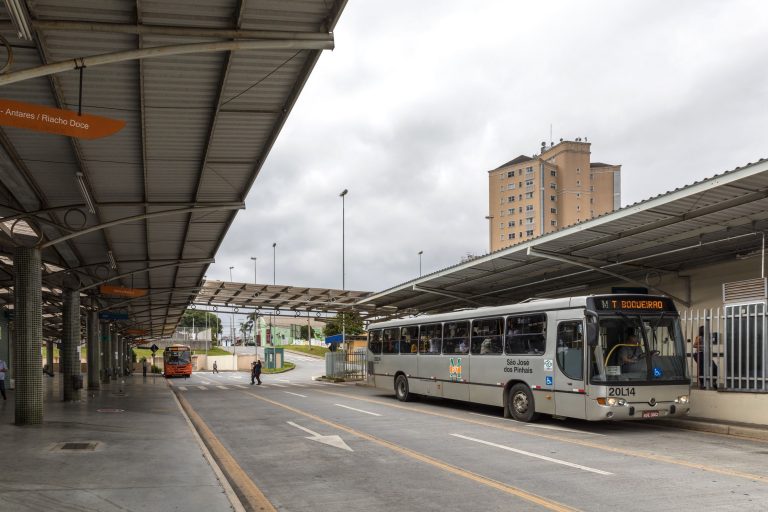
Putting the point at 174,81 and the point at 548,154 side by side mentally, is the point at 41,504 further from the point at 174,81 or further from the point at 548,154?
the point at 548,154

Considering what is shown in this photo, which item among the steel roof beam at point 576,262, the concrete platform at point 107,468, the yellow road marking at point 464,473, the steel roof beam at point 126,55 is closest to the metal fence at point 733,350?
the steel roof beam at point 576,262

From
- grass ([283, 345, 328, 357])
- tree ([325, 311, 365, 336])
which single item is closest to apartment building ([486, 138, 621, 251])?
grass ([283, 345, 328, 357])

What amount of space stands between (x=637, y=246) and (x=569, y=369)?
6523mm

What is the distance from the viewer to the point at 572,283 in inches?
1113

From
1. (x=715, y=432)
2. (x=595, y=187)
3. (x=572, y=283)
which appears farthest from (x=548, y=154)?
(x=715, y=432)

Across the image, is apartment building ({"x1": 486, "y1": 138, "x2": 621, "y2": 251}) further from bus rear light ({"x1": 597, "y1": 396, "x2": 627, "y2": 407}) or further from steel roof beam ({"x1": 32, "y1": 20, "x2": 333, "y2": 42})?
steel roof beam ({"x1": 32, "y1": 20, "x2": 333, "y2": 42})

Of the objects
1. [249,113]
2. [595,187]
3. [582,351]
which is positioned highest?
[595,187]

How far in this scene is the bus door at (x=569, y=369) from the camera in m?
15.1

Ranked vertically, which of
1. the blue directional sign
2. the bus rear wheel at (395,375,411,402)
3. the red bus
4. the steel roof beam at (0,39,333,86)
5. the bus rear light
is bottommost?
the red bus

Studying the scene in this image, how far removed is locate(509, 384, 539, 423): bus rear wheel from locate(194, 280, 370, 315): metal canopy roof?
27112 millimetres

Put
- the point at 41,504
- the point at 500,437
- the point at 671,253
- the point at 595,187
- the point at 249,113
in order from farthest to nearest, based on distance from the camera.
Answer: the point at 595,187 → the point at 671,253 → the point at 500,437 → the point at 249,113 → the point at 41,504

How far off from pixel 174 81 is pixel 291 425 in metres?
9.68

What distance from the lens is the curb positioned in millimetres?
13758

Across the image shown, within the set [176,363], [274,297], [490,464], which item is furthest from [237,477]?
[176,363]
